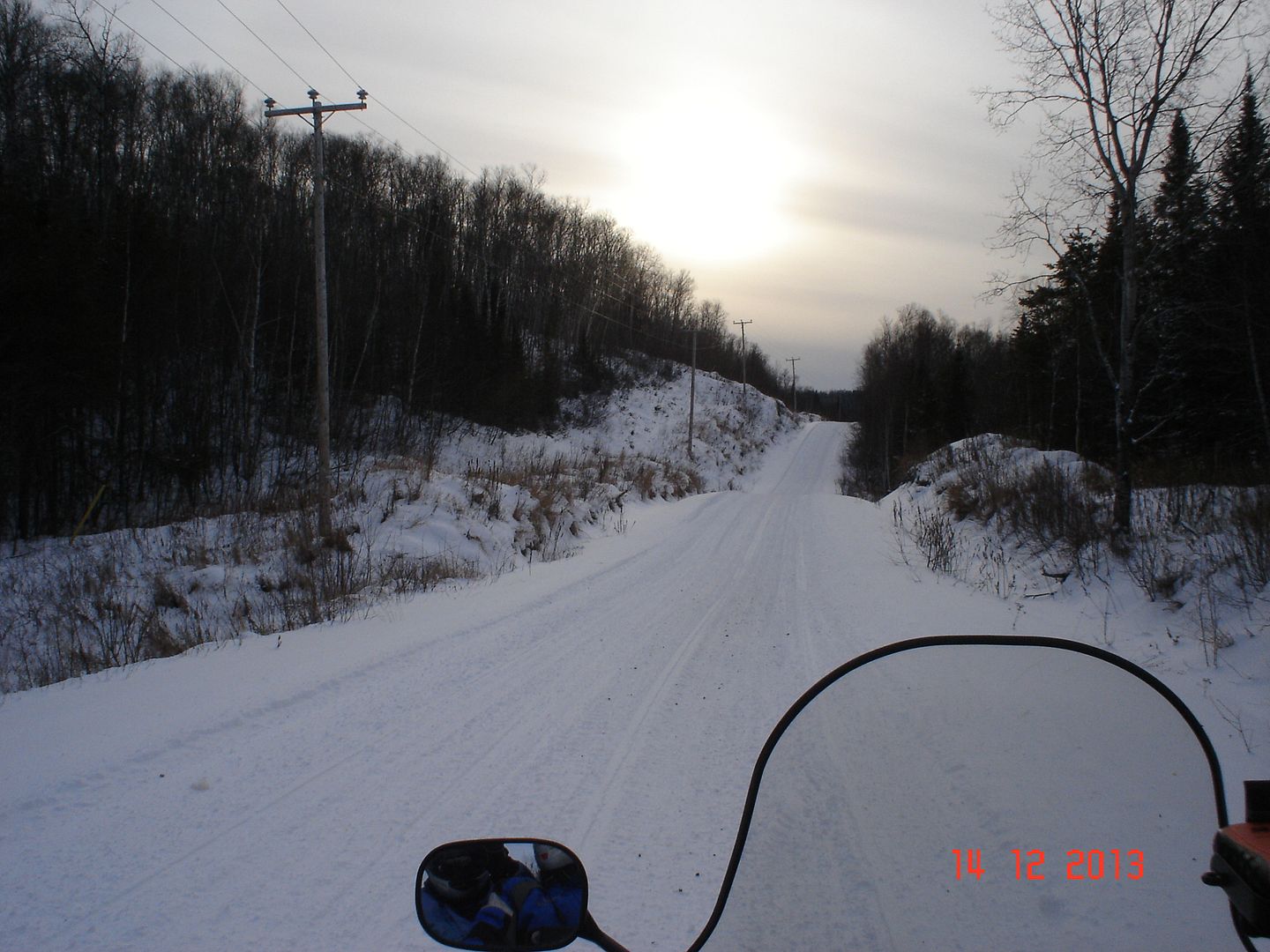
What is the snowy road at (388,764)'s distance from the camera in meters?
2.89

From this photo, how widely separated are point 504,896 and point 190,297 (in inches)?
1230

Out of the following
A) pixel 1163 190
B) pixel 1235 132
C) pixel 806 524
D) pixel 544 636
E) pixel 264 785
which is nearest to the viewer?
pixel 264 785

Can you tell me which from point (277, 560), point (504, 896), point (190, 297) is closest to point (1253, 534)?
point (504, 896)

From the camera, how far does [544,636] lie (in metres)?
7.07

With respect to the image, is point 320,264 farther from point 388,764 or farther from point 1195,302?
point 1195,302

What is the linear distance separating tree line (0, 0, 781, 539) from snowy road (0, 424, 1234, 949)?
10.4 meters

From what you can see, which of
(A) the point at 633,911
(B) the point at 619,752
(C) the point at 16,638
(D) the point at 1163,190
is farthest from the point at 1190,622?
(C) the point at 16,638

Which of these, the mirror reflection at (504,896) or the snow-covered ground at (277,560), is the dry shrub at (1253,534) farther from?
the snow-covered ground at (277,560)

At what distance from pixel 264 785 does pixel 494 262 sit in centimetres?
5188

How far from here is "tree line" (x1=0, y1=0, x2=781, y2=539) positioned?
19781 millimetres

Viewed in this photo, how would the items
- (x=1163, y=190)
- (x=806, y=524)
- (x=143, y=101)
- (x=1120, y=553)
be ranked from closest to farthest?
(x=1120, y=553) < (x=1163, y=190) < (x=806, y=524) < (x=143, y=101)

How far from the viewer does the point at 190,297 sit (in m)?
26.4

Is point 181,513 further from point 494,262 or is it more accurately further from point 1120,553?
point 494,262

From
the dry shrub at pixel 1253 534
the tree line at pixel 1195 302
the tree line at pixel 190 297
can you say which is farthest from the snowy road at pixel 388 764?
the tree line at pixel 190 297
